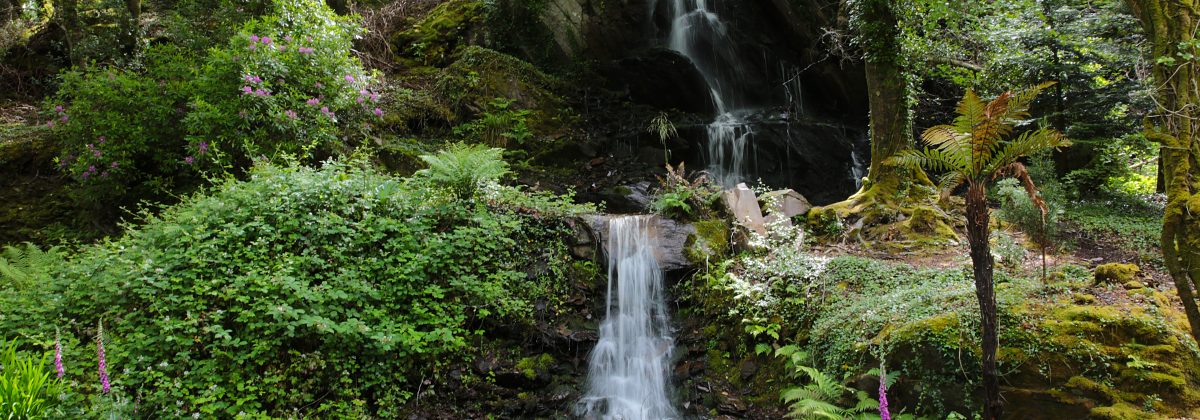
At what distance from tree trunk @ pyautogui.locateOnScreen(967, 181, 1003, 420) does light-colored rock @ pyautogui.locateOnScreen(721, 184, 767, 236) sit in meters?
3.63

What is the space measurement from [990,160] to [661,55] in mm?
10538

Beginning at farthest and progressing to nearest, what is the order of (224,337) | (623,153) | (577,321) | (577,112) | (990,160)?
(577,112) → (623,153) → (577,321) → (224,337) → (990,160)

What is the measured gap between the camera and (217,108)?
7.67 m

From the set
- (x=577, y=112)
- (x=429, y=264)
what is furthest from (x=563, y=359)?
(x=577, y=112)

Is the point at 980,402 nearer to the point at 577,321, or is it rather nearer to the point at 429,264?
the point at 577,321

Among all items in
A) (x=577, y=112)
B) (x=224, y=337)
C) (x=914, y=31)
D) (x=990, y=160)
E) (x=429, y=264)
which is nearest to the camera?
(x=990, y=160)

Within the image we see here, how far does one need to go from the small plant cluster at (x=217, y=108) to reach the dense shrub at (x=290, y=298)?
1.96 m

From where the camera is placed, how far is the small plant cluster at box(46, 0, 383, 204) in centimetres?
780

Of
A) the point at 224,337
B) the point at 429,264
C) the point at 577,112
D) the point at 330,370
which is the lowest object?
the point at 330,370

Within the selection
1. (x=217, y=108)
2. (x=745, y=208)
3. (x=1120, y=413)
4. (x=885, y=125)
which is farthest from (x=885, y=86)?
(x=217, y=108)

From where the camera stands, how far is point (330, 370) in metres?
5.10

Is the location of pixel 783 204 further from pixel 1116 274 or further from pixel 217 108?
pixel 217 108

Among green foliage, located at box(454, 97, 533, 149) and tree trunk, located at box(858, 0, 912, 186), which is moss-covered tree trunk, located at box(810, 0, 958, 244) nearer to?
tree trunk, located at box(858, 0, 912, 186)

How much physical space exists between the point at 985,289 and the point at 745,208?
4.33 m
